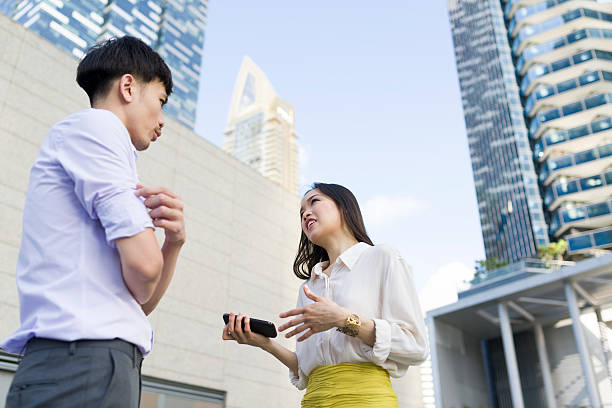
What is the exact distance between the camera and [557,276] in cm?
1866

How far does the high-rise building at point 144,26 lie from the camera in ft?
236

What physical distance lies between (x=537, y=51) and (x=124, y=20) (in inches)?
2521

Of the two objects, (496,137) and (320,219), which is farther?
(496,137)

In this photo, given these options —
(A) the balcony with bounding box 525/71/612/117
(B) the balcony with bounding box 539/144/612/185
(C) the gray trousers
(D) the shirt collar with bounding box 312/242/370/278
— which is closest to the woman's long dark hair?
(D) the shirt collar with bounding box 312/242/370/278

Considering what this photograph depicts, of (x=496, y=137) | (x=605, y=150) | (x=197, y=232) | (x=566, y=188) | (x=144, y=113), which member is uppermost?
(x=496, y=137)

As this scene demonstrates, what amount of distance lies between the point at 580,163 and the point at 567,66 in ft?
32.1

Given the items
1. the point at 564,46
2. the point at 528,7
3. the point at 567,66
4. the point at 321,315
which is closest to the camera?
the point at 321,315

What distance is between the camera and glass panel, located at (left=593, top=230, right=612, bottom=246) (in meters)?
31.5

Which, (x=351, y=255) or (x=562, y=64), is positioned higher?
(x=562, y=64)

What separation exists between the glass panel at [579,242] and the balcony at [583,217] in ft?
7.09

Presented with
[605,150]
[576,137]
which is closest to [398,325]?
[605,150]

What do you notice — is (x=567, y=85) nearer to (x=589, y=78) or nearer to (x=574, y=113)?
(x=589, y=78)

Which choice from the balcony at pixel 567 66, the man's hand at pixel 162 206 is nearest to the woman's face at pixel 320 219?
the man's hand at pixel 162 206

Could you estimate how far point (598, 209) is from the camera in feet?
116
